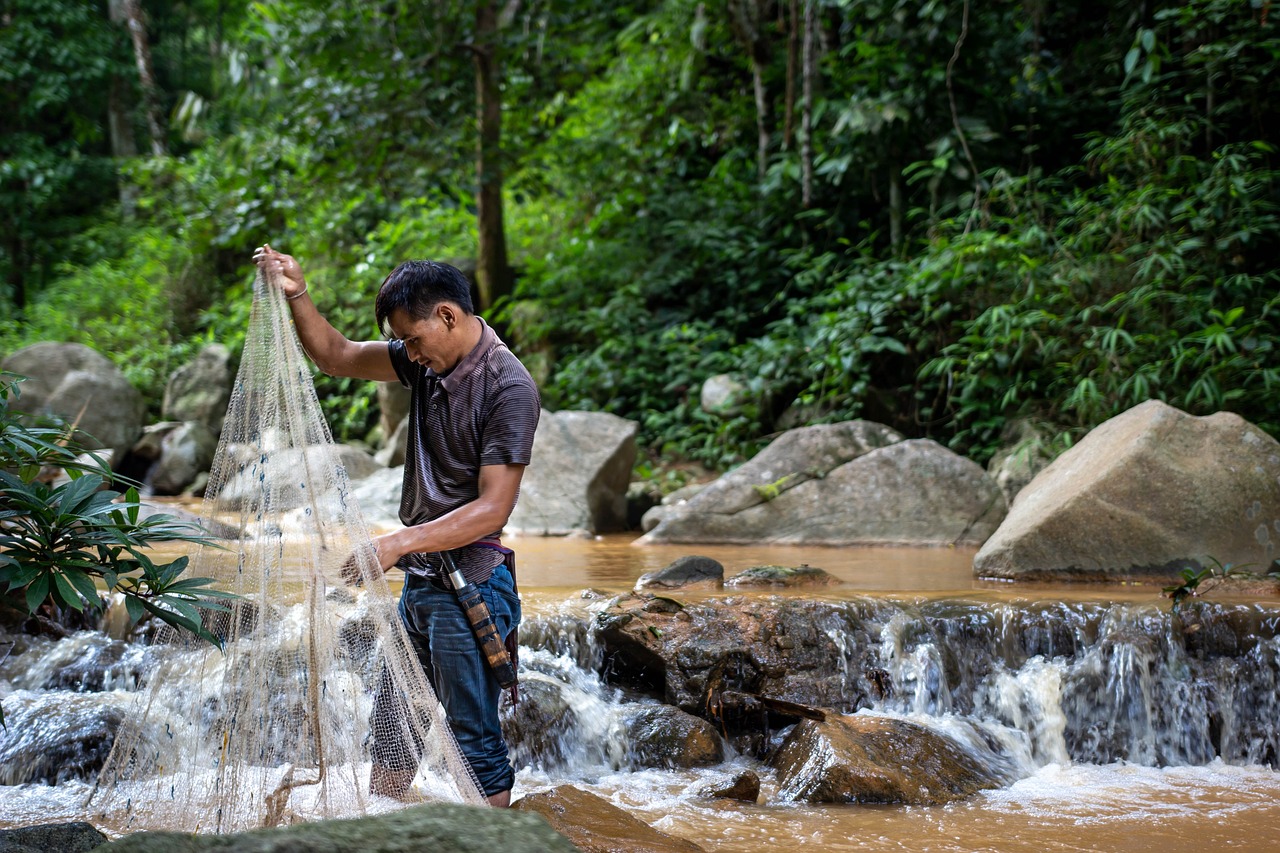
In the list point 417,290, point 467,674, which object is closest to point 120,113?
point 417,290

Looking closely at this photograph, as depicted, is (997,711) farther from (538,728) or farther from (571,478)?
(571,478)

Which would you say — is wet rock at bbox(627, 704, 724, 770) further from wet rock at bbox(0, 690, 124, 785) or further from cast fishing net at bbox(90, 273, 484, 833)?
wet rock at bbox(0, 690, 124, 785)

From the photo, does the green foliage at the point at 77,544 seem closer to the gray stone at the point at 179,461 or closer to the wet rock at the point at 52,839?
the wet rock at the point at 52,839

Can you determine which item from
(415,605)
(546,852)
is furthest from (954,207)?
(546,852)

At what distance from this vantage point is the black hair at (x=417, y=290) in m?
2.53

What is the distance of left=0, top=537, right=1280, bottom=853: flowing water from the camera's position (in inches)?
140

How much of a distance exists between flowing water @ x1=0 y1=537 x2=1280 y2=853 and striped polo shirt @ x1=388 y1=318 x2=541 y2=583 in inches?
55.8

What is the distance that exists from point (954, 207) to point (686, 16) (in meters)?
4.01

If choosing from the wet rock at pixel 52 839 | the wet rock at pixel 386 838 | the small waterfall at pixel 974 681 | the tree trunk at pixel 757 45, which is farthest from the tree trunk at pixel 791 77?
the wet rock at pixel 386 838

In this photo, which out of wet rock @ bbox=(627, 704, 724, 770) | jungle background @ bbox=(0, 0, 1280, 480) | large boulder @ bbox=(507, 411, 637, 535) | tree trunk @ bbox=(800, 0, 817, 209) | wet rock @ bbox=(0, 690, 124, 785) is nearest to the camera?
wet rock @ bbox=(0, 690, 124, 785)

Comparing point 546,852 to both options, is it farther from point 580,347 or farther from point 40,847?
point 580,347

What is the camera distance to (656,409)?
1097 centimetres

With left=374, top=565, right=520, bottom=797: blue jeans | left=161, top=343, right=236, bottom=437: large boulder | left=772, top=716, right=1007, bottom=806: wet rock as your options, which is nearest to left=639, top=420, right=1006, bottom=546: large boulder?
left=772, top=716, right=1007, bottom=806: wet rock

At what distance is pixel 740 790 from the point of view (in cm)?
365
